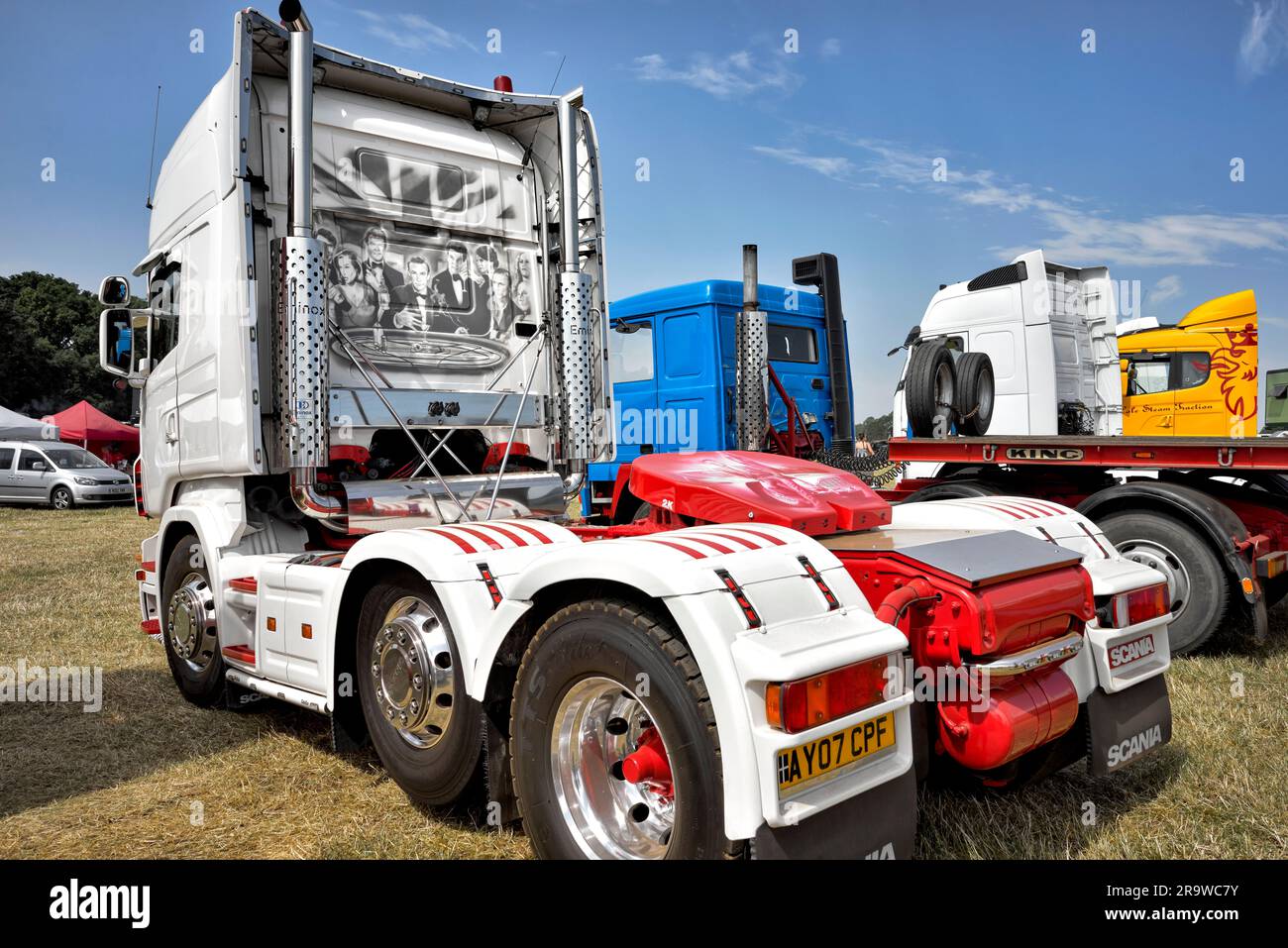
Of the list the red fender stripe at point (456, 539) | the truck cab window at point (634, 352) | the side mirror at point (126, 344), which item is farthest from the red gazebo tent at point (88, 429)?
the red fender stripe at point (456, 539)

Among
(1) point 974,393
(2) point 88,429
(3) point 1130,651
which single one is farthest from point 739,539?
(2) point 88,429

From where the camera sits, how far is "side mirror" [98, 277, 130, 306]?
5.78 metres

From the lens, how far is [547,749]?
284 centimetres

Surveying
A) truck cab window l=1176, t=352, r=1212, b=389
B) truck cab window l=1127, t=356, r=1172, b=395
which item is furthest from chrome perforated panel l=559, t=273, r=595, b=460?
truck cab window l=1176, t=352, r=1212, b=389

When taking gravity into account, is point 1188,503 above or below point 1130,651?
above

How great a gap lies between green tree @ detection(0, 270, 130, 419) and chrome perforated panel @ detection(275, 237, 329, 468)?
39.5 m

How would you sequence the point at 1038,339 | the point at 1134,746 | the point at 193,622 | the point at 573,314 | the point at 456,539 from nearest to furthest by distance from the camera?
the point at 1134,746 → the point at 456,539 → the point at 193,622 → the point at 573,314 → the point at 1038,339

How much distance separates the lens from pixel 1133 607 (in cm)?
348

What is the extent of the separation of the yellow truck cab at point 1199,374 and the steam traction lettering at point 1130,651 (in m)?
8.10

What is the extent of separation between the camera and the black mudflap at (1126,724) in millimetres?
3297

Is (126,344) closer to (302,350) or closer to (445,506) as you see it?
(302,350)

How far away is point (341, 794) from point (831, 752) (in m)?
2.41

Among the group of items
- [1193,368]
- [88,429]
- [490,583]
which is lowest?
[490,583]
